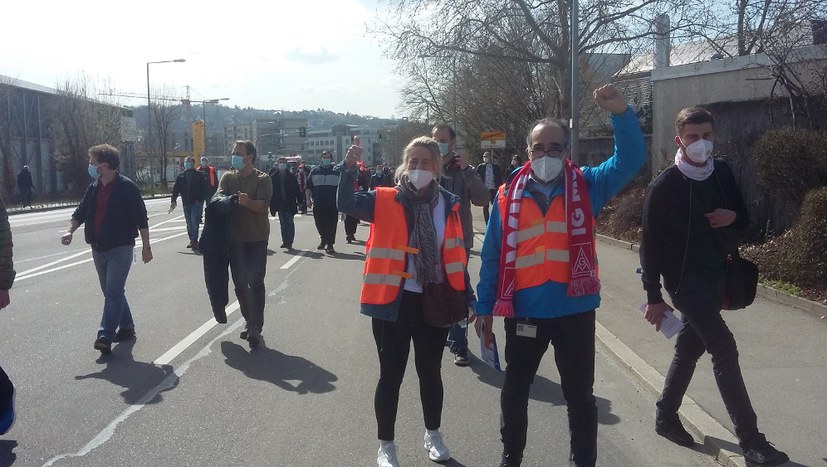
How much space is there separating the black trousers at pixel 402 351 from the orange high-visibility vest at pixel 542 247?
0.70 meters

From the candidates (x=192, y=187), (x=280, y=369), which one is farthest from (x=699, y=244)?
(x=192, y=187)

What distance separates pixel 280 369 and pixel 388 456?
2730 millimetres

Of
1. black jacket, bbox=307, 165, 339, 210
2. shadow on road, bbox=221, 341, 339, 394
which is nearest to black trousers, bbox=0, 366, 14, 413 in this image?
shadow on road, bbox=221, 341, 339, 394

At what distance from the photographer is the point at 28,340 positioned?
8.23 meters

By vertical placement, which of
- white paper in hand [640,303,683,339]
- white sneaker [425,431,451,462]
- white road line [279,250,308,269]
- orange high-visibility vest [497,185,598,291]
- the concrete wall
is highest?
the concrete wall

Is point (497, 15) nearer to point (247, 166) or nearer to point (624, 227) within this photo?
point (624, 227)

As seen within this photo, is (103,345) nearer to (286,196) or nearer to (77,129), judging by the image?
(286,196)

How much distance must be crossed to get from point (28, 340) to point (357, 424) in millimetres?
4315

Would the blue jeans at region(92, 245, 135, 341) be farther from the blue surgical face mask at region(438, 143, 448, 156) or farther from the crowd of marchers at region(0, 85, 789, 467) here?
the blue surgical face mask at region(438, 143, 448, 156)

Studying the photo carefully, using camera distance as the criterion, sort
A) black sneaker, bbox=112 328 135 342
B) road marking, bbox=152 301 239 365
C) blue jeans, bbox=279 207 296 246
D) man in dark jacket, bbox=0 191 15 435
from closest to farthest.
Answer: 1. man in dark jacket, bbox=0 191 15 435
2. road marking, bbox=152 301 239 365
3. black sneaker, bbox=112 328 135 342
4. blue jeans, bbox=279 207 296 246

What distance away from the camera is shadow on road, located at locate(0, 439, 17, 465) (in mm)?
4871

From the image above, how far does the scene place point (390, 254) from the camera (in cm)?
451

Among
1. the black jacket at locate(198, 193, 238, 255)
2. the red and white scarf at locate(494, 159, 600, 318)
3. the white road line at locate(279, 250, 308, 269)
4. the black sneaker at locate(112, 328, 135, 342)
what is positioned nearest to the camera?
the red and white scarf at locate(494, 159, 600, 318)

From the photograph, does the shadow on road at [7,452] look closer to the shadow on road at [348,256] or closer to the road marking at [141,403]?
the road marking at [141,403]
